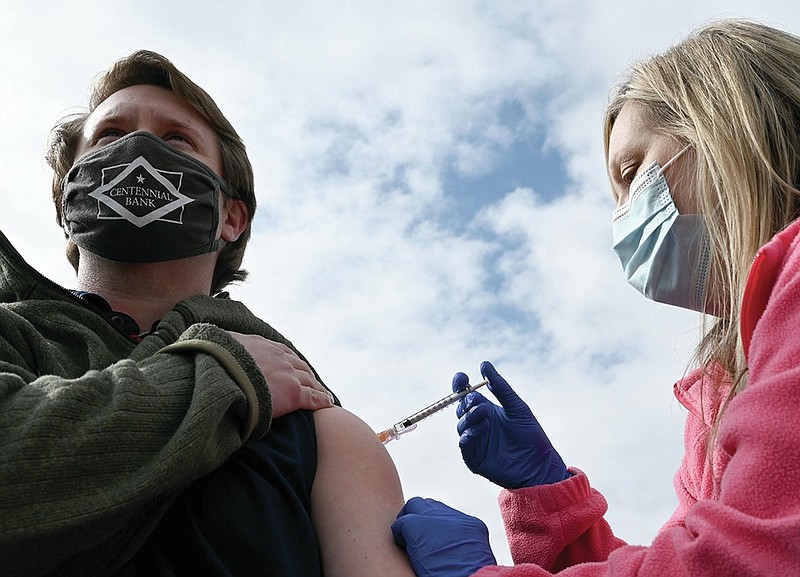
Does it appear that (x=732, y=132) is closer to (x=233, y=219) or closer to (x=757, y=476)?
(x=757, y=476)

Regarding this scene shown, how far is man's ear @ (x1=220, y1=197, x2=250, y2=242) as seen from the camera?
3.12 metres

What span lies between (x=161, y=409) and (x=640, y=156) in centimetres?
176

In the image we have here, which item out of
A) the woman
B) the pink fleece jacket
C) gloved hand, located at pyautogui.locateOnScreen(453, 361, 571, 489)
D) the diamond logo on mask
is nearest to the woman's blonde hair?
the woman

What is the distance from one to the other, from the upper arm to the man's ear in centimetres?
98

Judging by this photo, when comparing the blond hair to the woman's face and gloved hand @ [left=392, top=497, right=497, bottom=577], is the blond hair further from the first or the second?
gloved hand @ [left=392, top=497, right=497, bottom=577]

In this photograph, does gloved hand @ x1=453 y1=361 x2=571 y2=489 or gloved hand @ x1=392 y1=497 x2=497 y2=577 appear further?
gloved hand @ x1=453 y1=361 x2=571 y2=489

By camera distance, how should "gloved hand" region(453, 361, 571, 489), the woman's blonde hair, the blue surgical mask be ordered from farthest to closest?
1. "gloved hand" region(453, 361, 571, 489)
2. the blue surgical mask
3. the woman's blonde hair

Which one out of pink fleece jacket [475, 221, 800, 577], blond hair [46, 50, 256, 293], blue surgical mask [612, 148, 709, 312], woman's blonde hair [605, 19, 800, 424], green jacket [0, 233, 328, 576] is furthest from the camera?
blond hair [46, 50, 256, 293]

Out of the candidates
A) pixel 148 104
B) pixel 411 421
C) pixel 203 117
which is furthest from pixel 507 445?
pixel 148 104

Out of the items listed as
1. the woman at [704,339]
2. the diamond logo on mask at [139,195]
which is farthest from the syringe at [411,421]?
the diamond logo on mask at [139,195]

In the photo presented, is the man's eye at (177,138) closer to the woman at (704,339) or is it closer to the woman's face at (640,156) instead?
the woman at (704,339)

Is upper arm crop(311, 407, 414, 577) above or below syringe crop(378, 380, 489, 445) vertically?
below

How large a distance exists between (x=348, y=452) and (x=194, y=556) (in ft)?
1.73

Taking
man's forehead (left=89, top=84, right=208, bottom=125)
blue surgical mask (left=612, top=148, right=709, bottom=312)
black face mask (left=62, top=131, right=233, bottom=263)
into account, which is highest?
man's forehead (left=89, top=84, right=208, bottom=125)
